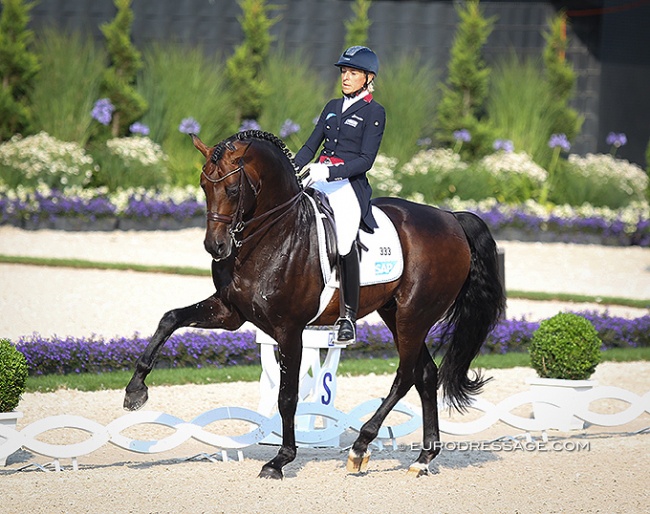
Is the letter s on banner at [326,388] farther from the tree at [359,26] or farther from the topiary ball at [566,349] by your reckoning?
the tree at [359,26]

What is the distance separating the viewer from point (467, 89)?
18344 mm

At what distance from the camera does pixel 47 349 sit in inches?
329

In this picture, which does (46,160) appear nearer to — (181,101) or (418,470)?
(181,101)

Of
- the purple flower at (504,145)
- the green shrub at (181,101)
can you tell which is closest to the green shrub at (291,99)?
the green shrub at (181,101)

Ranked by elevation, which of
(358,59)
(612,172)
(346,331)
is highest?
(358,59)

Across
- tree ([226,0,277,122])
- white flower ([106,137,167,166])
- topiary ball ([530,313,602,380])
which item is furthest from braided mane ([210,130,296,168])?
tree ([226,0,277,122])

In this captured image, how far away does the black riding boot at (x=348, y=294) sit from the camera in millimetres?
5789

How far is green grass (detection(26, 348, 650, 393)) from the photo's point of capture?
8023mm

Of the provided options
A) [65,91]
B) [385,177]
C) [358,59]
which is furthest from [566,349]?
[65,91]

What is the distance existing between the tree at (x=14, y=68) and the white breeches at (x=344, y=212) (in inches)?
442

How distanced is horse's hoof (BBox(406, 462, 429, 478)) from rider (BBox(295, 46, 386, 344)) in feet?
2.66

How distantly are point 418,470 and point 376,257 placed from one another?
1.22 meters

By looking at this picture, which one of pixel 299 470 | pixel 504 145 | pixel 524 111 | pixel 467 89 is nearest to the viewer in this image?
pixel 299 470

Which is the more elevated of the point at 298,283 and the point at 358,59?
the point at 358,59
